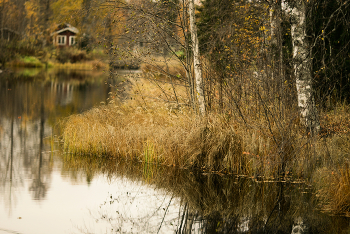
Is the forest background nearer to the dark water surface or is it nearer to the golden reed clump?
the golden reed clump

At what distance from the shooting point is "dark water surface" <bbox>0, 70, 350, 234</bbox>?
22.9ft

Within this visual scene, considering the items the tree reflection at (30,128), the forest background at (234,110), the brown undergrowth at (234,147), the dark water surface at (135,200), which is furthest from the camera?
the forest background at (234,110)

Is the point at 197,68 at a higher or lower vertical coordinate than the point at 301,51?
lower

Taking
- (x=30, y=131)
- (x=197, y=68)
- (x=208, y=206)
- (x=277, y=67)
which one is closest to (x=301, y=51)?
(x=277, y=67)

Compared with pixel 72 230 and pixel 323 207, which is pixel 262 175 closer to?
pixel 323 207

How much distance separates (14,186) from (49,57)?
191 feet

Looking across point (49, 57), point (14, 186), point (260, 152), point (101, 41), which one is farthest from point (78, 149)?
point (49, 57)

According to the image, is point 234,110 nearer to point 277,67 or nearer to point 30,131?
point 277,67

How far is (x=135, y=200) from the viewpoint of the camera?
27.6 ft

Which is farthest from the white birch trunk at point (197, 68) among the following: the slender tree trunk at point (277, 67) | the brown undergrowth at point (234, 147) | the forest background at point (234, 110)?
the slender tree trunk at point (277, 67)

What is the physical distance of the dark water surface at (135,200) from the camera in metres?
6.98

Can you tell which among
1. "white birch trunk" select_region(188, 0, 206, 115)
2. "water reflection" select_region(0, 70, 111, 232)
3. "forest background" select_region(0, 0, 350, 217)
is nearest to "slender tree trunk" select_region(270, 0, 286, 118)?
"forest background" select_region(0, 0, 350, 217)

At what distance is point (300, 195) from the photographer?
871 cm

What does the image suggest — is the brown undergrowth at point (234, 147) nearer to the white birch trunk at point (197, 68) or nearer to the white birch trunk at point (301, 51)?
the white birch trunk at point (197, 68)
